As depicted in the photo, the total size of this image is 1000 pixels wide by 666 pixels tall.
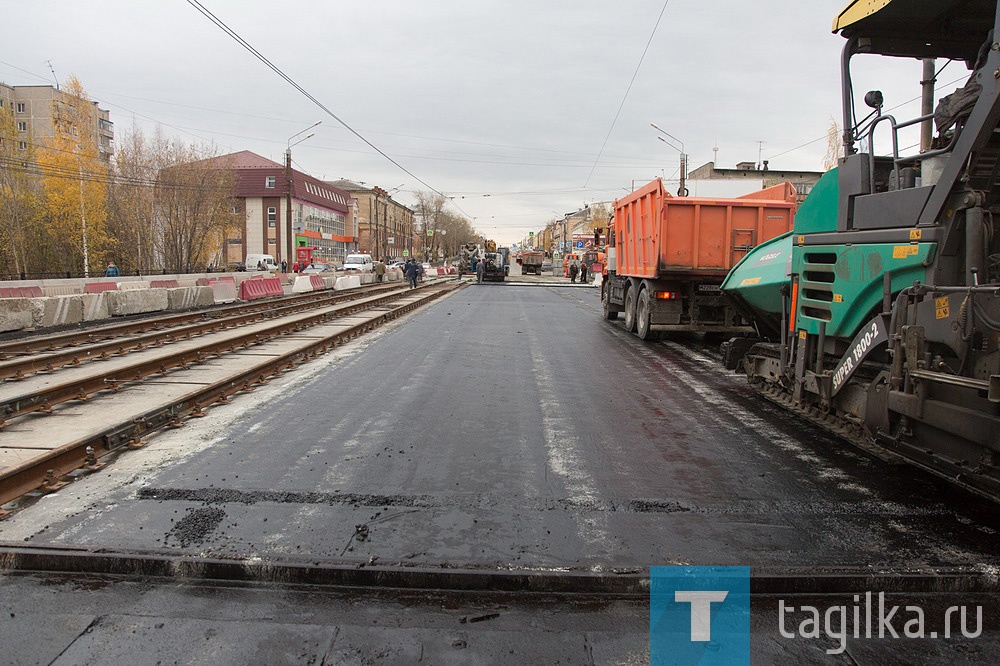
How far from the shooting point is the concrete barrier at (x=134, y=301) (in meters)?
17.7

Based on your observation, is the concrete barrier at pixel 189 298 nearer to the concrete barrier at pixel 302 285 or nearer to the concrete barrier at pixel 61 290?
the concrete barrier at pixel 61 290

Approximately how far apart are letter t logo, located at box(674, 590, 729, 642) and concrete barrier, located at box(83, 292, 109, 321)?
692 inches

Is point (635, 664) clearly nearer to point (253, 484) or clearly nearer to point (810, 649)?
point (810, 649)

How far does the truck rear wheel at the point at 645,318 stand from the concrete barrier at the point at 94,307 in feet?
45.4

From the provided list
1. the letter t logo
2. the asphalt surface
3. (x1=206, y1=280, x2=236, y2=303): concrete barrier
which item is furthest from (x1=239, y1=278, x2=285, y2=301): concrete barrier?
the letter t logo

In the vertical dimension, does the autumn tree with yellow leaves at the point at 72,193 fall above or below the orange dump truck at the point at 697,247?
above

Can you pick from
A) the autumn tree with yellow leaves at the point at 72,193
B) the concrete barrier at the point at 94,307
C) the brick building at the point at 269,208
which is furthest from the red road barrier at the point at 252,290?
the brick building at the point at 269,208

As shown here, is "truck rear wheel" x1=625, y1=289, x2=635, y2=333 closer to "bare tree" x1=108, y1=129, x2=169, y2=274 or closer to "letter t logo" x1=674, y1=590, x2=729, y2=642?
"letter t logo" x1=674, y1=590, x2=729, y2=642

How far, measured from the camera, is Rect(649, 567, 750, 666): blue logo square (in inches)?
112

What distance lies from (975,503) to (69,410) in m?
8.39

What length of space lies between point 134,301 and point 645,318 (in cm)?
1438

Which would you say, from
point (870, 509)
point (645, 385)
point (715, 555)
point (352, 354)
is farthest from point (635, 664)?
point (352, 354)

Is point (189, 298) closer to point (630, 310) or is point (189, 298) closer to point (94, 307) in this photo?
point (94, 307)

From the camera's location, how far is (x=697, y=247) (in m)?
12.7
